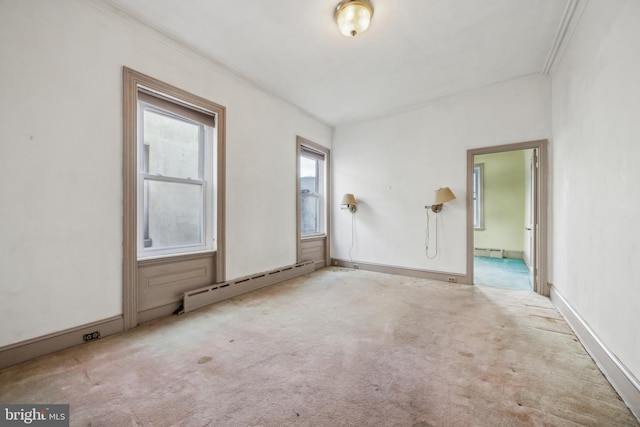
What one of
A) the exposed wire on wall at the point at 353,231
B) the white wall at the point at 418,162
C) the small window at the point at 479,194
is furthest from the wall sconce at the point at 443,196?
the small window at the point at 479,194

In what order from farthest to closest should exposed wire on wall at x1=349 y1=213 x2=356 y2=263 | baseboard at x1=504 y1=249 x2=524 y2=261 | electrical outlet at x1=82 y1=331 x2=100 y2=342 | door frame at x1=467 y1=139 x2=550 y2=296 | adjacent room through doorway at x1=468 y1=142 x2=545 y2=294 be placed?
baseboard at x1=504 y1=249 x2=524 y2=261, adjacent room through doorway at x1=468 y1=142 x2=545 y2=294, exposed wire on wall at x1=349 y1=213 x2=356 y2=263, door frame at x1=467 y1=139 x2=550 y2=296, electrical outlet at x1=82 y1=331 x2=100 y2=342

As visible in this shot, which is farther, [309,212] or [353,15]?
[309,212]

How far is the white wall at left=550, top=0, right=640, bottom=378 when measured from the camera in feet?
5.21

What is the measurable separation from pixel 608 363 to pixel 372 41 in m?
3.50

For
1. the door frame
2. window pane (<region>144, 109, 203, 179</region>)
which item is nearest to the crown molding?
the door frame

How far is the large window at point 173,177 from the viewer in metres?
2.86

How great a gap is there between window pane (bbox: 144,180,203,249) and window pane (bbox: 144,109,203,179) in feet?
0.55

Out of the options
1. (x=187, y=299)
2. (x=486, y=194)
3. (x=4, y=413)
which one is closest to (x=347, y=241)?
(x=187, y=299)

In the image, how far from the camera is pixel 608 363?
5.96ft

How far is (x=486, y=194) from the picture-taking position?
6730mm

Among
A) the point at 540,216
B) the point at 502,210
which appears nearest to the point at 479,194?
the point at 502,210

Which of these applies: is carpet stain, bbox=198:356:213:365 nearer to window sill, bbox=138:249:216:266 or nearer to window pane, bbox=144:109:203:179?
window sill, bbox=138:249:216:266
